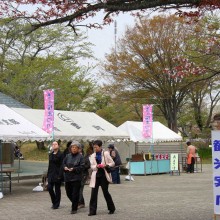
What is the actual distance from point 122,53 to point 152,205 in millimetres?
25923

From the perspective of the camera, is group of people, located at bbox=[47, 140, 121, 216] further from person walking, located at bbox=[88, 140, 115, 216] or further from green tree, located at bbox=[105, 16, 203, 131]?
green tree, located at bbox=[105, 16, 203, 131]

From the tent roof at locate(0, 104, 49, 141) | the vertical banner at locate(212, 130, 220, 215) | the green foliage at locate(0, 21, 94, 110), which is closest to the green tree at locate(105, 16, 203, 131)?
the green foliage at locate(0, 21, 94, 110)

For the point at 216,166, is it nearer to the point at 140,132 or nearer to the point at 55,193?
the point at 55,193

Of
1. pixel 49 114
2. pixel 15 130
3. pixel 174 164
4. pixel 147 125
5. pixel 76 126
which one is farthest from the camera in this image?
pixel 147 125

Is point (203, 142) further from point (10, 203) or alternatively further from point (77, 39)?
point (10, 203)

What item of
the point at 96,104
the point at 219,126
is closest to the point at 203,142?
→ the point at 96,104

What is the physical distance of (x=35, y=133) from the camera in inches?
634

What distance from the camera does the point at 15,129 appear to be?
15703mm

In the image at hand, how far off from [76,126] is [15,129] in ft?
15.9

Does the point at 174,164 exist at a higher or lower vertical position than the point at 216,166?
lower

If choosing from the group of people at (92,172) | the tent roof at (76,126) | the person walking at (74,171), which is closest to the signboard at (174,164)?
the tent roof at (76,126)

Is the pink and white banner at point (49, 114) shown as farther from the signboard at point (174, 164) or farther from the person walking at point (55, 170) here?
the signboard at point (174, 164)

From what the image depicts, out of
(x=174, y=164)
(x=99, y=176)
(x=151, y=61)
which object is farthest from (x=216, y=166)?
(x=151, y=61)

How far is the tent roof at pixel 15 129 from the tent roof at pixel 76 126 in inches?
71.5
